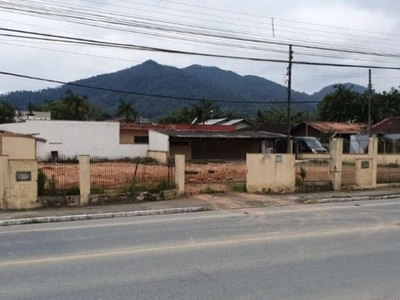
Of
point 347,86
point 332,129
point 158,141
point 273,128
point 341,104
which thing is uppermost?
point 347,86

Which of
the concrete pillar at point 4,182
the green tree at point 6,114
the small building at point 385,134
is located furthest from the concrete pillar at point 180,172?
the green tree at point 6,114

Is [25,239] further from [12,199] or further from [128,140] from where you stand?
[128,140]

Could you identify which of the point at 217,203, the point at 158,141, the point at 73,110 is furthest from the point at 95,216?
the point at 73,110

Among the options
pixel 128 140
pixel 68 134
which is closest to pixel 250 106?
pixel 128 140

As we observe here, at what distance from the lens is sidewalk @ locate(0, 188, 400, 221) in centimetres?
1312

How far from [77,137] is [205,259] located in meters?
39.6

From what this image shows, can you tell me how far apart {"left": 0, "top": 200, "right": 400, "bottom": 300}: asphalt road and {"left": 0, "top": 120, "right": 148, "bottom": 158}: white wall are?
33834 mm

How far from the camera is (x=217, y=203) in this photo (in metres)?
14.8

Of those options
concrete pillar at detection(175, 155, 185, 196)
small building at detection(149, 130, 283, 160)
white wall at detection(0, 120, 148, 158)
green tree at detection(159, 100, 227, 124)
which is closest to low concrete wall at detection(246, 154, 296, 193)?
concrete pillar at detection(175, 155, 185, 196)

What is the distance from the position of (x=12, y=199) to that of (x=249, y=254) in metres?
8.90

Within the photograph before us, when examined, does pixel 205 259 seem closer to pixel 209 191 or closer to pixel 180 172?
pixel 180 172

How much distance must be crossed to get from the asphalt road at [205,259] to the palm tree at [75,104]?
210ft

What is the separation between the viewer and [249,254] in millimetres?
7395

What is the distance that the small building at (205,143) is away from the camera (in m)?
45.6
